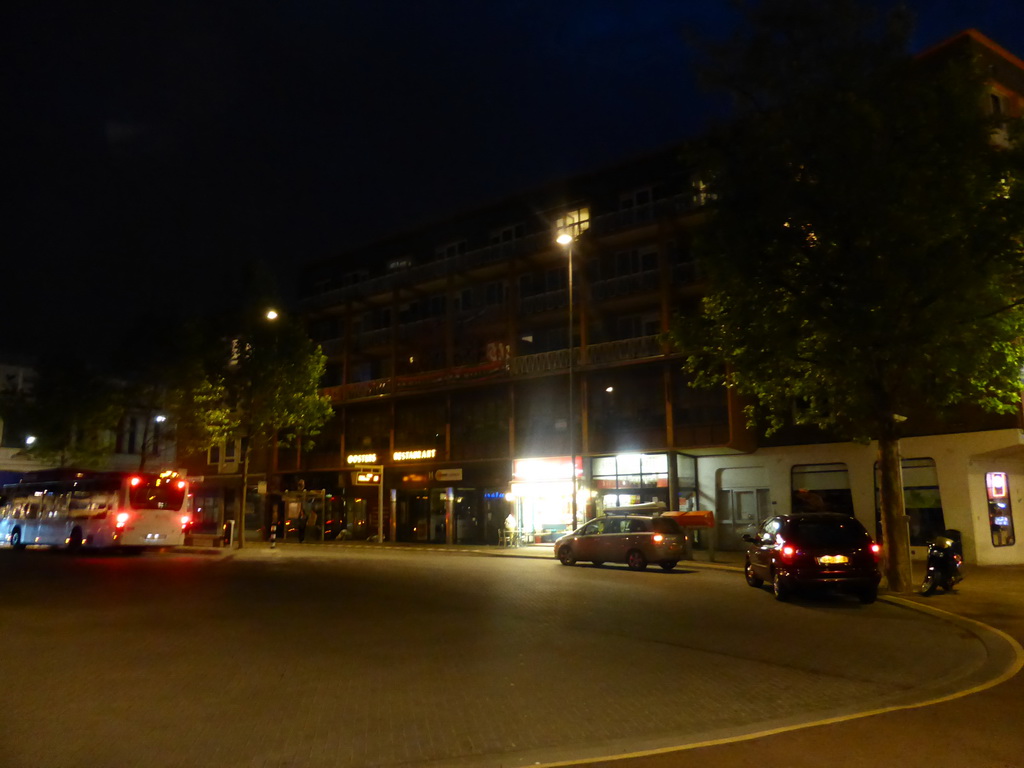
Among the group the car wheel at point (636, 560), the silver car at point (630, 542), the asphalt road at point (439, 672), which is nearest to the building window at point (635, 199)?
the silver car at point (630, 542)

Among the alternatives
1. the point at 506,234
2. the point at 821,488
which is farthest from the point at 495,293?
the point at 821,488

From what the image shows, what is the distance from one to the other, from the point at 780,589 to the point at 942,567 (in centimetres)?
371

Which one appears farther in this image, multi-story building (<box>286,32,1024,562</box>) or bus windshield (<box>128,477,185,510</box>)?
bus windshield (<box>128,477,185,510</box>)

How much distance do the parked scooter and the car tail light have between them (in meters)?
3.41

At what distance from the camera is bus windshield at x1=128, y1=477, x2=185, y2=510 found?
27.4 meters

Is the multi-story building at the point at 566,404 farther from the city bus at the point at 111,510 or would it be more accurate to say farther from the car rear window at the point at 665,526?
the city bus at the point at 111,510

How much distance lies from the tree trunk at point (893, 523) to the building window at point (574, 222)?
64.6 feet

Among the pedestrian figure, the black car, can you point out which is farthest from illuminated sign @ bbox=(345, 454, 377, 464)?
the black car

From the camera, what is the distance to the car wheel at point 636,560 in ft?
73.8

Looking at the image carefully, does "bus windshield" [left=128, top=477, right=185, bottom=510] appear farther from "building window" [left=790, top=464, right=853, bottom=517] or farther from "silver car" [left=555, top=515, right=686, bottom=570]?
"building window" [left=790, top=464, right=853, bottom=517]

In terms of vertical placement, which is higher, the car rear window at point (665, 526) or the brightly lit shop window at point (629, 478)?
the brightly lit shop window at point (629, 478)

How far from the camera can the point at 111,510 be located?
1062 inches

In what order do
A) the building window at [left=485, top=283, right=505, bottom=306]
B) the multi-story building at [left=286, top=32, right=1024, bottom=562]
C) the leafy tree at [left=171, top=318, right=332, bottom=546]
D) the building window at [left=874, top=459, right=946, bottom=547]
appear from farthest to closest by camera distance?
the building window at [left=485, top=283, right=505, bottom=306]
the leafy tree at [left=171, top=318, right=332, bottom=546]
the multi-story building at [left=286, top=32, right=1024, bottom=562]
the building window at [left=874, top=459, right=946, bottom=547]

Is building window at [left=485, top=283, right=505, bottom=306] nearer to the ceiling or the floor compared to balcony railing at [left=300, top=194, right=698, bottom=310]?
nearer to the floor
